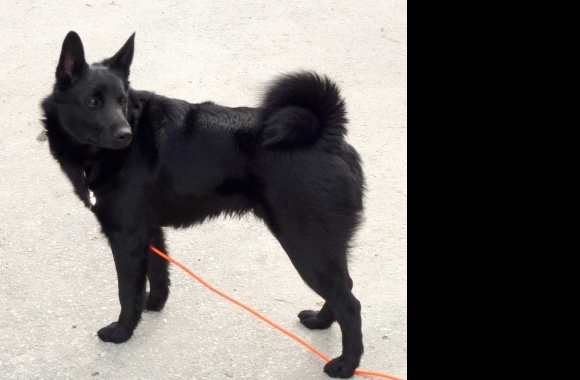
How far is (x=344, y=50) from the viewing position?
6348mm

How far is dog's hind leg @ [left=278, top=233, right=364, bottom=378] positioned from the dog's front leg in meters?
0.66

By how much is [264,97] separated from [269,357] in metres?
1.17

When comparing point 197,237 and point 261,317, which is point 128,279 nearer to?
point 261,317

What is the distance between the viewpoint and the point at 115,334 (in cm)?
304

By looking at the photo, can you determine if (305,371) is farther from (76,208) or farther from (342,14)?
(342,14)

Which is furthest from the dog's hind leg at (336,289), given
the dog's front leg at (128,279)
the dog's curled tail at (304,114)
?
the dog's front leg at (128,279)

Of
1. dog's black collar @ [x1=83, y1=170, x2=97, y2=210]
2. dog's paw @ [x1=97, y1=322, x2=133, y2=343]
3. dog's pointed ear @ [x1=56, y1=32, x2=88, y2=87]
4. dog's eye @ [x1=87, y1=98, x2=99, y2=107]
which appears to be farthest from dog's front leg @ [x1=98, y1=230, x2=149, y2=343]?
dog's pointed ear @ [x1=56, y1=32, x2=88, y2=87]

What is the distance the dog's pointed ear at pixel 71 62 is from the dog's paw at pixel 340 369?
1.66m

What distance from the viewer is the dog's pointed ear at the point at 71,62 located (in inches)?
109

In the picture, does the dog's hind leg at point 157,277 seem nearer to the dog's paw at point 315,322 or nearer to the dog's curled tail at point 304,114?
the dog's paw at point 315,322

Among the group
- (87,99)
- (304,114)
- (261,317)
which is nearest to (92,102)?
(87,99)

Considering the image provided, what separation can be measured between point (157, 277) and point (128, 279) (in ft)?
1.01

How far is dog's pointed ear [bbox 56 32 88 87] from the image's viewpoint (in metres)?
2.76
